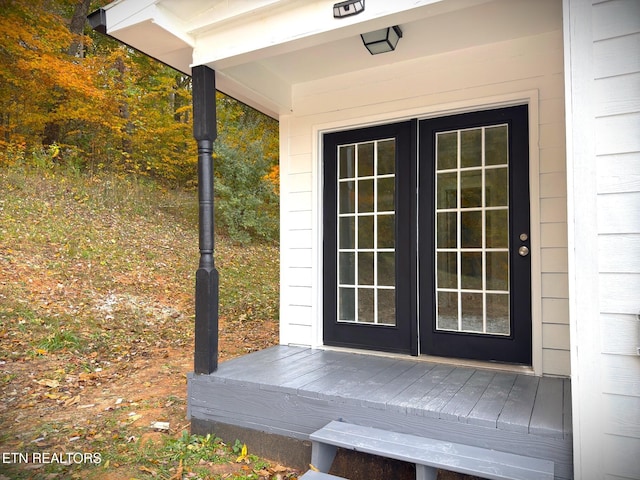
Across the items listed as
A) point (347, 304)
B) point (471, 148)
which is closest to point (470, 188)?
point (471, 148)

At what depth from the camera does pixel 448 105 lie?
3309mm

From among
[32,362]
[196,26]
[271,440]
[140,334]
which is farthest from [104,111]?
[271,440]

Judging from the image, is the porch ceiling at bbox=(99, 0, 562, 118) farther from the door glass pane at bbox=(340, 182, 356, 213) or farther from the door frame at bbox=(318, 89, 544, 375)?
the door glass pane at bbox=(340, 182, 356, 213)

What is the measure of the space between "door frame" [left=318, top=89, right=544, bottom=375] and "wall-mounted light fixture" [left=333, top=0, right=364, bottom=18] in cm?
116

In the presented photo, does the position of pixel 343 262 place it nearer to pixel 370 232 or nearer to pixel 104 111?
pixel 370 232

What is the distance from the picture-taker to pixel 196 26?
2.94 meters

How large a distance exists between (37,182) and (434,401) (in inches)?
295

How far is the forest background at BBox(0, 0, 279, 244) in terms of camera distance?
292 inches

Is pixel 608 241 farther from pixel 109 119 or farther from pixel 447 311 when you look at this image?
pixel 109 119

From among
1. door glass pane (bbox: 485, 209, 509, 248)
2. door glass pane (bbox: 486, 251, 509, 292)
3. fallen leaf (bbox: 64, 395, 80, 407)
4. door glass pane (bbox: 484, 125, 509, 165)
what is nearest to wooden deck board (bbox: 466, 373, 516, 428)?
door glass pane (bbox: 486, 251, 509, 292)

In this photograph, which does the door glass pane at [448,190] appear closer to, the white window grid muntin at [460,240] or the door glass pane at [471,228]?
the white window grid muntin at [460,240]

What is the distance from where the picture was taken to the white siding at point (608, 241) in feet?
6.09

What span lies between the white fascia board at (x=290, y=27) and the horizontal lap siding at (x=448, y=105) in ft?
3.37

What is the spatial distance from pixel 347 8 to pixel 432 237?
5.63 ft
